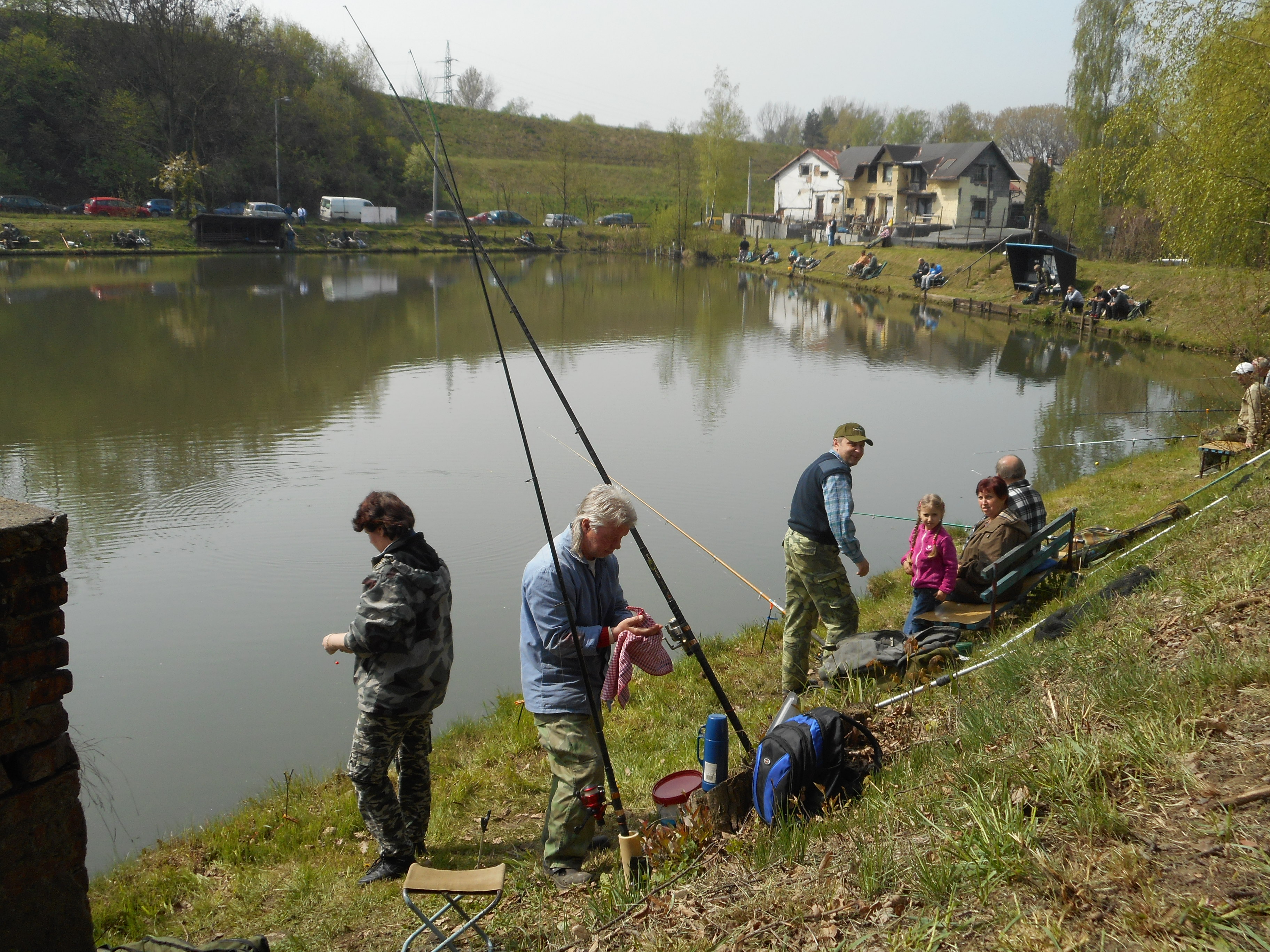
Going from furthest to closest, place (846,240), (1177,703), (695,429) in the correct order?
(846,240) < (695,429) < (1177,703)

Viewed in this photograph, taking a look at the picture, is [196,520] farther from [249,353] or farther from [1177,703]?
[249,353]

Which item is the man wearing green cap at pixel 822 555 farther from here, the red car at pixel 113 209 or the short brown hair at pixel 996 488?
the red car at pixel 113 209

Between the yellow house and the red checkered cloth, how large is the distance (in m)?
60.1

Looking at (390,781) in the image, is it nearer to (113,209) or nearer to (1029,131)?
(113,209)

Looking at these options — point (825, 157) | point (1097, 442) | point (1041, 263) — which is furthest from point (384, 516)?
point (825, 157)

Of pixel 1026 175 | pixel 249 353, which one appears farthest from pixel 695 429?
pixel 1026 175

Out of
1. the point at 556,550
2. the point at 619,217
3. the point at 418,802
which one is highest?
the point at 619,217

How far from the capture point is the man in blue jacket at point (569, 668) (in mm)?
4145

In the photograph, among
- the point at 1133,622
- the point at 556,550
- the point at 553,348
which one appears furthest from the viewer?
the point at 553,348

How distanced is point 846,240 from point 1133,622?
2252 inches

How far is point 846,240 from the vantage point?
59.1 metres

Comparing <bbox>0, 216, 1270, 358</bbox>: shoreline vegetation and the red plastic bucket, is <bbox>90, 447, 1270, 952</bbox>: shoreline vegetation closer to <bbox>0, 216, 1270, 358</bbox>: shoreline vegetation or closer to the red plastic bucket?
the red plastic bucket

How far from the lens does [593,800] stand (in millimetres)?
4164

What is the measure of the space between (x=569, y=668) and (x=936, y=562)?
12.4ft
